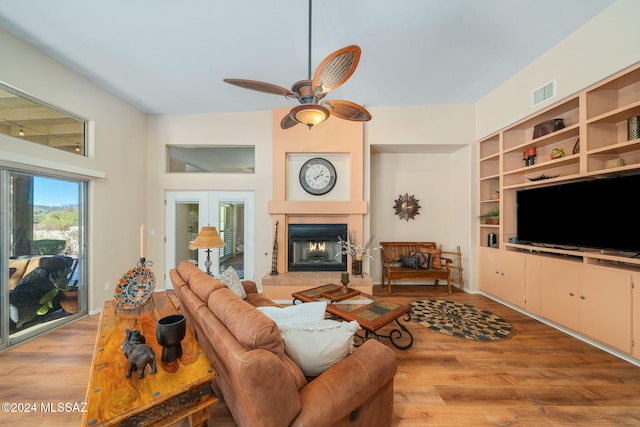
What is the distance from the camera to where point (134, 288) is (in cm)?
192

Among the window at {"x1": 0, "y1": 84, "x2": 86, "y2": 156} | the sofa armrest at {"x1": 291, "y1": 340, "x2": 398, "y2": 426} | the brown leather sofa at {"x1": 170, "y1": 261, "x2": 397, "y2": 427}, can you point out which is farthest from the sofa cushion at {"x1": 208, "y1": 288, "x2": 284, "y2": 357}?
the window at {"x1": 0, "y1": 84, "x2": 86, "y2": 156}

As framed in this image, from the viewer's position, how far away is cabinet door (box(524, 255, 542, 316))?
3.01 metres

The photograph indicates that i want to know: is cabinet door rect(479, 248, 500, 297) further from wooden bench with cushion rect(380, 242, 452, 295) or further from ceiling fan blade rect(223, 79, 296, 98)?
ceiling fan blade rect(223, 79, 296, 98)

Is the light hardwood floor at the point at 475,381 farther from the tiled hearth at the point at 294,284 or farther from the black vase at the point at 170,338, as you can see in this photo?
the tiled hearth at the point at 294,284

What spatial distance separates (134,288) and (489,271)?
4742 millimetres

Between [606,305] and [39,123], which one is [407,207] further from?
[39,123]

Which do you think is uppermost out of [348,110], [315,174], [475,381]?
[348,110]

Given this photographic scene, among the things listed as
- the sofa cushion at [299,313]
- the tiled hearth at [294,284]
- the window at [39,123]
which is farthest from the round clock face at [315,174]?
the window at [39,123]

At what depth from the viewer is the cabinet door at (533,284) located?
3.01 metres

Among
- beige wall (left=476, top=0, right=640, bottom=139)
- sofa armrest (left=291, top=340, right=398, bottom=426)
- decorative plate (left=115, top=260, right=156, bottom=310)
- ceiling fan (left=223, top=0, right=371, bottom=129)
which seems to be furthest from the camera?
beige wall (left=476, top=0, right=640, bottom=139)

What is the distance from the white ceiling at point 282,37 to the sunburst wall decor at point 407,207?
204 centimetres

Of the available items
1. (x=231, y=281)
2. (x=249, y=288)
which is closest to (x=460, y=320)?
(x=249, y=288)

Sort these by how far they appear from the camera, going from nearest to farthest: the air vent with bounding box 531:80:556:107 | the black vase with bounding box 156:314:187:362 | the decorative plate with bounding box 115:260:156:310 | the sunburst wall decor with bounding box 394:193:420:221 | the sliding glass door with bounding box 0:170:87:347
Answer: the black vase with bounding box 156:314:187:362, the decorative plate with bounding box 115:260:156:310, the sliding glass door with bounding box 0:170:87:347, the air vent with bounding box 531:80:556:107, the sunburst wall decor with bounding box 394:193:420:221

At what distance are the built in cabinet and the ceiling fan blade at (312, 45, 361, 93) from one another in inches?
107
